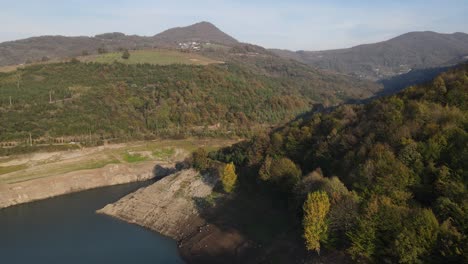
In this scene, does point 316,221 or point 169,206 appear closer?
point 316,221

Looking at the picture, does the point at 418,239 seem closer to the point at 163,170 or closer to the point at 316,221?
the point at 316,221

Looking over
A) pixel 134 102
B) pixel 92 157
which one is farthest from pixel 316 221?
pixel 134 102

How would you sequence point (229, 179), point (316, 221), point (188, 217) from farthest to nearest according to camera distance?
point (229, 179) < point (188, 217) < point (316, 221)

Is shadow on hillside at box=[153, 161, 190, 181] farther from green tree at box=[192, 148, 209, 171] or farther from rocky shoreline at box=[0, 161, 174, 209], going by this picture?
green tree at box=[192, 148, 209, 171]

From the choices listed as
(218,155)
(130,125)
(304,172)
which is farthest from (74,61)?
(304,172)

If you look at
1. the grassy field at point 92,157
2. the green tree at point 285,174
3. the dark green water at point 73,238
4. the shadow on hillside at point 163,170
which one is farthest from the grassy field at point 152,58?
the green tree at point 285,174

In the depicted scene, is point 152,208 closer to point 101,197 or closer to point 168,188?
point 168,188

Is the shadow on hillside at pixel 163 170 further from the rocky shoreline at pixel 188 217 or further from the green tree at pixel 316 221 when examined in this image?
the green tree at pixel 316 221

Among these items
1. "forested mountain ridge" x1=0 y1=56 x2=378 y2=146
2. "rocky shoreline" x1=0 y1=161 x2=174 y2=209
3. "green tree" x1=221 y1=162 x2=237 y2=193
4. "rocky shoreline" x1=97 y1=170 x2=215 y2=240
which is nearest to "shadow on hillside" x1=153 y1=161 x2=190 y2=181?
"rocky shoreline" x1=0 y1=161 x2=174 y2=209
